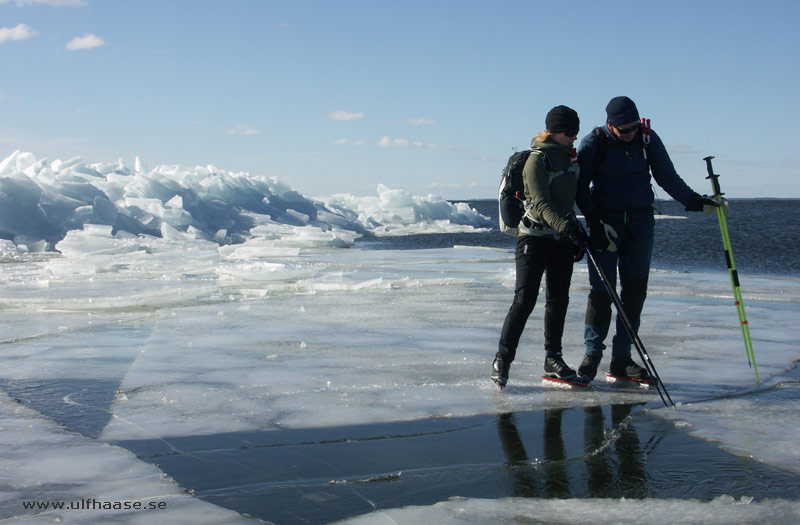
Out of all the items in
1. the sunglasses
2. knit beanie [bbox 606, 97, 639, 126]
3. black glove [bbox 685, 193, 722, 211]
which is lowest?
black glove [bbox 685, 193, 722, 211]

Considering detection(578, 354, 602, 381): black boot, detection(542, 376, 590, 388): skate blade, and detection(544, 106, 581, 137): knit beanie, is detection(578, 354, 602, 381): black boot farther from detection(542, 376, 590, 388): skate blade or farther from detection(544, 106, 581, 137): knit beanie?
detection(544, 106, 581, 137): knit beanie

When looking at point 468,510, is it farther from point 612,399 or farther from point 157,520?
point 612,399

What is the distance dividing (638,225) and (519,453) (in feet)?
5.19

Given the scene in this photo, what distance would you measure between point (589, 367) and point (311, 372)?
1588 millimetres

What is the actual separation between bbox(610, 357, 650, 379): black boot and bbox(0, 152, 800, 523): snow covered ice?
0.12 m

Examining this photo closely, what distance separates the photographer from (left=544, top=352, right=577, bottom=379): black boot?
147 inches

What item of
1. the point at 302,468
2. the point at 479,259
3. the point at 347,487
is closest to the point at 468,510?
the point at 347,487

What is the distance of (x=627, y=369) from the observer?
12.6 ft

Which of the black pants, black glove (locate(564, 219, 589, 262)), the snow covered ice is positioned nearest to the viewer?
the snow covered ice

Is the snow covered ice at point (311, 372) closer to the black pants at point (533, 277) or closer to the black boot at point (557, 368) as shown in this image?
the black boot at point (557, 368)

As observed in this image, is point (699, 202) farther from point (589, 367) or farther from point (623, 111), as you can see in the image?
point (589, 367)

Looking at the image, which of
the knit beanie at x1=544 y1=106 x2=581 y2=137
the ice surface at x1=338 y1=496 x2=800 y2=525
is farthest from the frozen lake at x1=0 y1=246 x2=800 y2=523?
the knit beanie at x1=544 y1=106 x2=581 y2=137

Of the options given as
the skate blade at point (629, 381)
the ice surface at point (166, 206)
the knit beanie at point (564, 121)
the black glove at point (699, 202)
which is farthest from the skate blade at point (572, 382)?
the ice surface at point (166, 206)

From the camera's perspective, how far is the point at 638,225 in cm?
373
